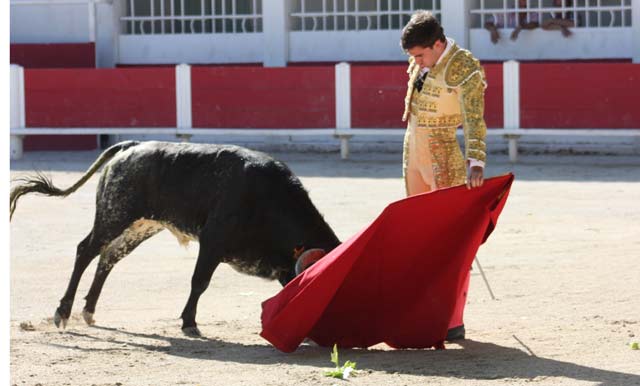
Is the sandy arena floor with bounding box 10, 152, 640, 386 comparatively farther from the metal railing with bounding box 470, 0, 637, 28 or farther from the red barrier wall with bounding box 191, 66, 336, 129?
the metal railing with bounding box 470, 0, 637, 28

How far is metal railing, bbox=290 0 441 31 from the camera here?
47.1ft

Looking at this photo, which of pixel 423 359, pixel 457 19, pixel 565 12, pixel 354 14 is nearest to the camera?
pixel 423 359

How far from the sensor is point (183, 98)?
541 inches

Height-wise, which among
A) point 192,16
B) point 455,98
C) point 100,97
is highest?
point 192,16

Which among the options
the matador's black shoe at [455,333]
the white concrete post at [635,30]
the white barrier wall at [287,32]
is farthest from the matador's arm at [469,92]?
the white barrier wall at [287,32]

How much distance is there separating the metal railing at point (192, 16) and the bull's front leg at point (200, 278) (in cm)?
975

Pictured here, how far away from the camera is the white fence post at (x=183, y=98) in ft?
44.8

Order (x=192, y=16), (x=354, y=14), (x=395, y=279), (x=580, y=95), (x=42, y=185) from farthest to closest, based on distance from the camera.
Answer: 1. (x=192, y=16)
2. (x=354, y=14)
3. (x=580, y=95)
4. (x=42, y=185)
5. (x=395, y=279)

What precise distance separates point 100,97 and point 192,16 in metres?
1.71

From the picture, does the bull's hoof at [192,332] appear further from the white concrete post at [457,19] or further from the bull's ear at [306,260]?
the white concrete post at [457,19]

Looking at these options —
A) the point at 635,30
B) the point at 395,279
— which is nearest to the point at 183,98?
the point at 635,30

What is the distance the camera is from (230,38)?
586 inches

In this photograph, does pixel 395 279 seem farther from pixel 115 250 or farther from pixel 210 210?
pixel 115 250

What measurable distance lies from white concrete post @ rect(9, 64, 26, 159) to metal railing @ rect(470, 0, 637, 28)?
181 inches
